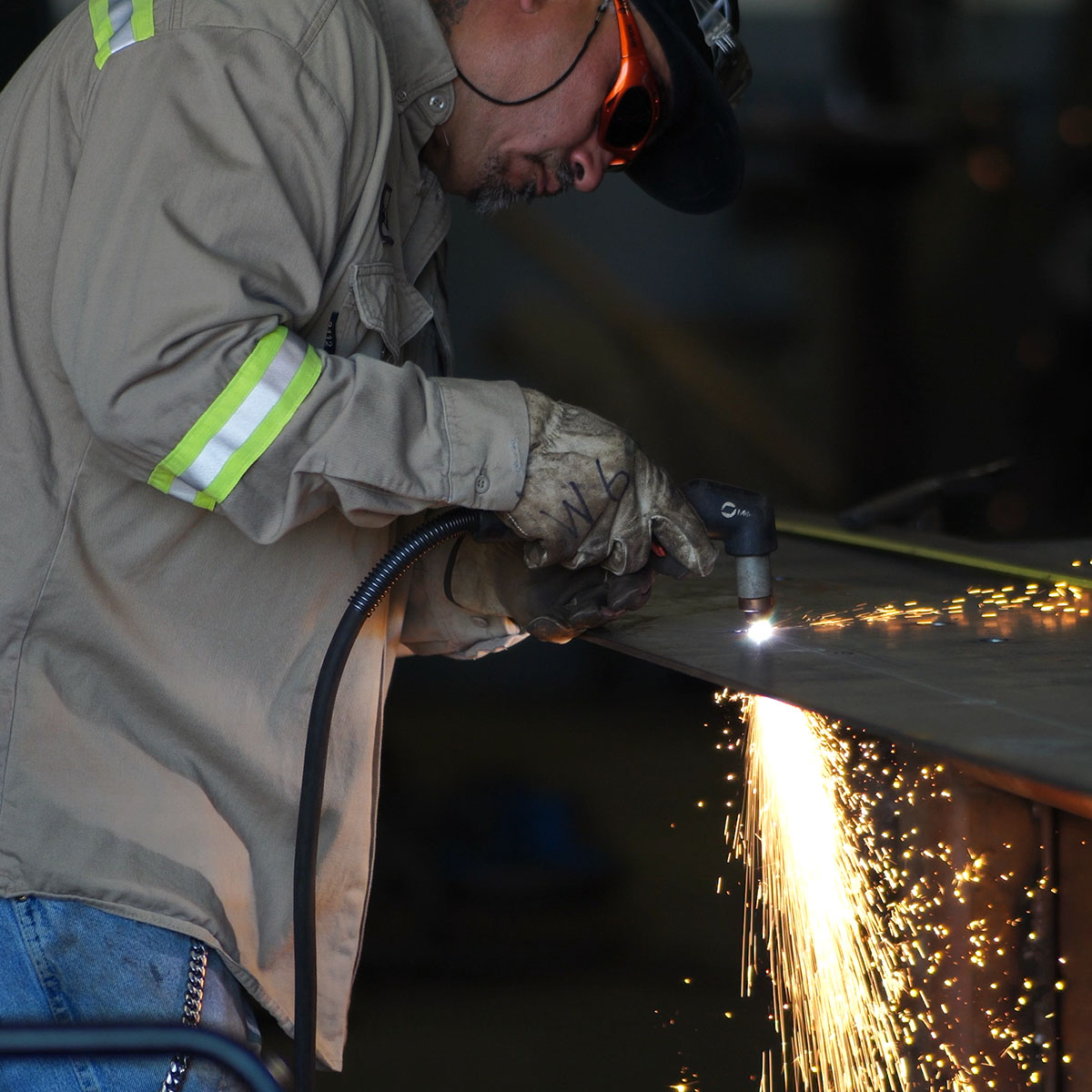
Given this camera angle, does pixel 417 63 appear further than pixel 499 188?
No

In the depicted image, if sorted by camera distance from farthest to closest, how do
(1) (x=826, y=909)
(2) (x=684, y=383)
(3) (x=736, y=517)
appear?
1. (2) (x=684, y=383)
2. (1) (x=826, y=909)
3. (3) (x=736, y=517)

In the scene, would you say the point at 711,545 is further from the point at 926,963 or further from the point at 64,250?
the point at 64,250

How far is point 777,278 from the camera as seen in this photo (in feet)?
9.38

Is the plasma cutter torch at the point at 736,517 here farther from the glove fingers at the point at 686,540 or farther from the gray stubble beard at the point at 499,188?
the gray stubble beard at the point at 499,188

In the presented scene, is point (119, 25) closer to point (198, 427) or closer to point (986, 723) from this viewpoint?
point (198, 427)

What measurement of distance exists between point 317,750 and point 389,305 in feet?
1.46

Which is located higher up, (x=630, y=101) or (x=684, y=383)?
(x=684, y=383)

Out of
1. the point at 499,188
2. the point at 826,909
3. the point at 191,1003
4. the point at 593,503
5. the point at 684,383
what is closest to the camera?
the point at 191,1003

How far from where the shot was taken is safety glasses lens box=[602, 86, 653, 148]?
4.77ft

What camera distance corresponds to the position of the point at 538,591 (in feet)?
5.07

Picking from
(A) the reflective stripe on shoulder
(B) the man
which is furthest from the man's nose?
(A) the reflective stripe on shoulder

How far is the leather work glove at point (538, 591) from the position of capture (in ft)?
4.69

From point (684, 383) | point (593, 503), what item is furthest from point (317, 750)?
point (684, 383)

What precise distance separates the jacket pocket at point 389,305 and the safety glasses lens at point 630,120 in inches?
12.0
